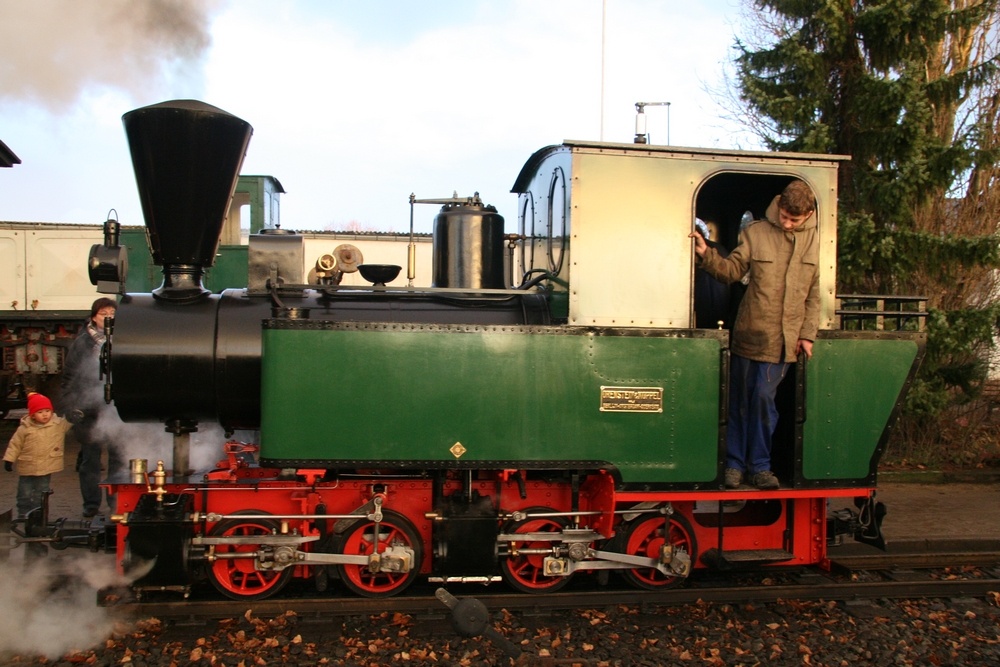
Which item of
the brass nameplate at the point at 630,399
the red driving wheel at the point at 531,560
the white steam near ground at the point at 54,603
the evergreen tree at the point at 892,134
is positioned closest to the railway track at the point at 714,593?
the red driving wheel at the point at 531,560

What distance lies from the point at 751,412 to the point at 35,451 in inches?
191

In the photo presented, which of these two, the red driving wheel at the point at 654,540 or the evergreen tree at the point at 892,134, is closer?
the red driving wheel at the point at 654,540

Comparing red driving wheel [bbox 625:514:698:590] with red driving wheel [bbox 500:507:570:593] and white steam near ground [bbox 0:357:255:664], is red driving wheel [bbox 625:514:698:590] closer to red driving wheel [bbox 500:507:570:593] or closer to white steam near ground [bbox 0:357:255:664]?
red driving wheel [bbox 500:507:570:593]

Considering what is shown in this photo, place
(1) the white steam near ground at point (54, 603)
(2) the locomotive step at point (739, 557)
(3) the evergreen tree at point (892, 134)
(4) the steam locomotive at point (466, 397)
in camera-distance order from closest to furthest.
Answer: (1) the white steam near ground at point (54, 603) < (4) the steam locomotive at point (466, 397) < (2) the locomotive step at point (739, 557) < (3) the evergreen tree at point (892, 134)

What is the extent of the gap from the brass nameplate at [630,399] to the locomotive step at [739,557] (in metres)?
1.18

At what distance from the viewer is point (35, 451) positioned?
5.40 meters

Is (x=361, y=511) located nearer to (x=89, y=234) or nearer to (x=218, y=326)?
(x=218, y=326)

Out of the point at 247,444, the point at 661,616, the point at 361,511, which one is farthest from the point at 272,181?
the point at 661,616

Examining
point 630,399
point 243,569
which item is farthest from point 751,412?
point 243,569

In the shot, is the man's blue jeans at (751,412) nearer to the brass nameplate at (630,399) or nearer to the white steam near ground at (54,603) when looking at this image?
the brass nameplate at (630,399)

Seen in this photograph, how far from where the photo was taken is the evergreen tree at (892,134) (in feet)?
26.1

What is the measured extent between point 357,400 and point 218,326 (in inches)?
38.9

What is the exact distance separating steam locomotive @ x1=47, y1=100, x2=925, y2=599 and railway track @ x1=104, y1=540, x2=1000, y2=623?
14cm

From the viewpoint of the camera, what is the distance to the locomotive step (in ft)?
15.7
